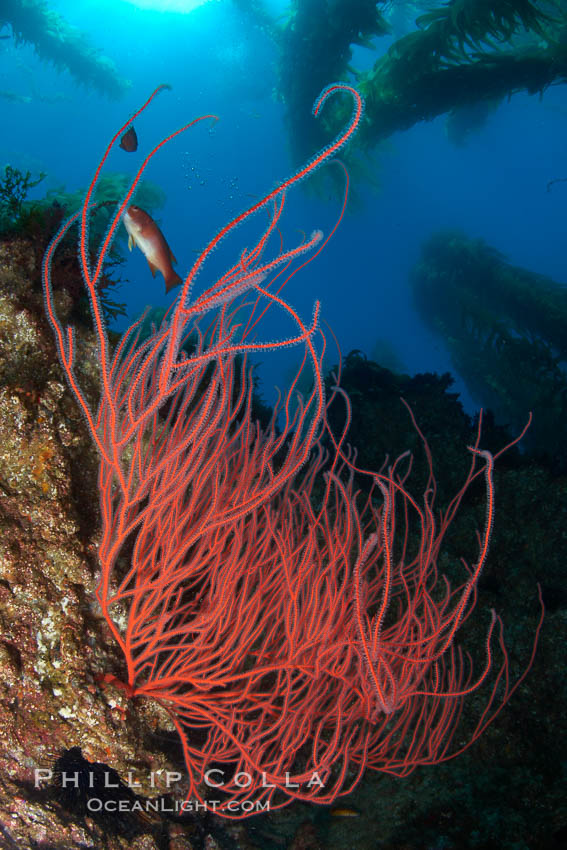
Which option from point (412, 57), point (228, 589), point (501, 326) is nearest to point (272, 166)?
point (412, 57)

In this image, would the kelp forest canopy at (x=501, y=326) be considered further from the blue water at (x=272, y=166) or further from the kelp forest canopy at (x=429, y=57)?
the blue water at (x=272, y=166)

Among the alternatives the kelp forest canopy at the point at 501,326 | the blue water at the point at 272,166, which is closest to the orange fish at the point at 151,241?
the kelp forest canopy at the point at 501,326

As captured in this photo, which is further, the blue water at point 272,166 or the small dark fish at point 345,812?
the blue water at point 272,166

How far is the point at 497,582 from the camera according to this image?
3082 mm

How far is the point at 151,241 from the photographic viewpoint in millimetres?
2744

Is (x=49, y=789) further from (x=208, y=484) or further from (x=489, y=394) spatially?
(x=489, y=394)

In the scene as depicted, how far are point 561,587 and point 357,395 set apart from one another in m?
2.79

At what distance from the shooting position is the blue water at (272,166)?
6316cm

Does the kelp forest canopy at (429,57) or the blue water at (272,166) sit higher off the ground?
the blue water at (272,166)

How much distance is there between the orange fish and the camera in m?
2.63

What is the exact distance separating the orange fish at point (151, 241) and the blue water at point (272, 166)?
157ft

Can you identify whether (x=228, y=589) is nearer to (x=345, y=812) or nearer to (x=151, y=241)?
(x=345, y=812)

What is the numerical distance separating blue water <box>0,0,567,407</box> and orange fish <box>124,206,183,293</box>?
4798 centimetres

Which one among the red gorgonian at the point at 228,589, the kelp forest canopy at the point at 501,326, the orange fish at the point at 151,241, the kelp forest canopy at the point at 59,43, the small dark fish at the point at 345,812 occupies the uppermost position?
the kelp forest canopy at the point at 59,43
